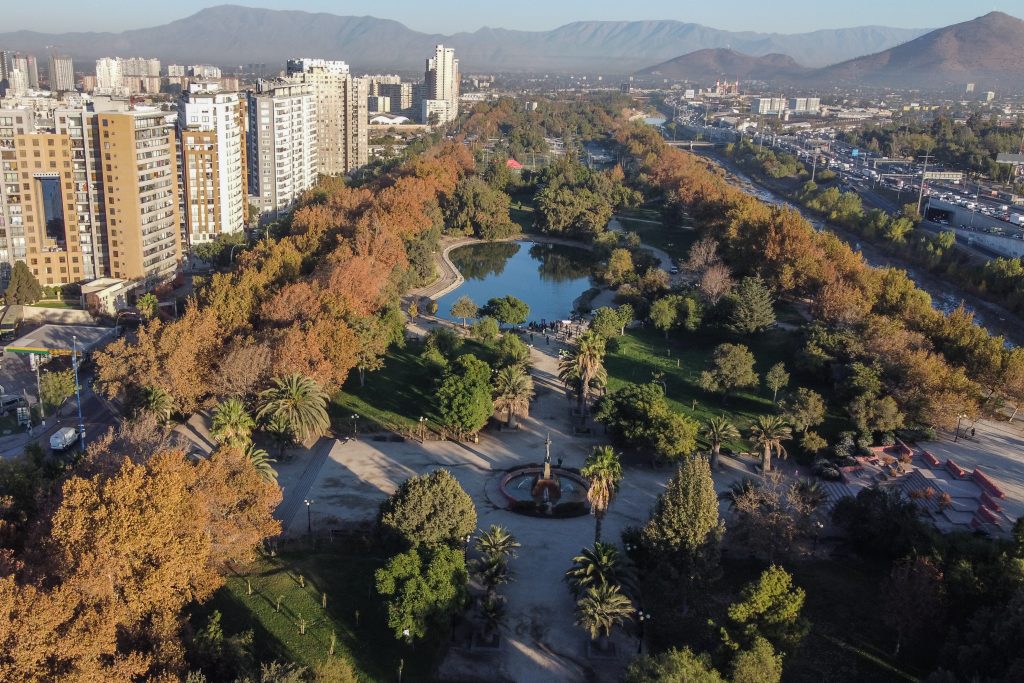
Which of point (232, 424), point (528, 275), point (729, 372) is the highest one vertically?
point (232, 424)

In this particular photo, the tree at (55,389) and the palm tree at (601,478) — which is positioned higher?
the palm tree at (601,478)

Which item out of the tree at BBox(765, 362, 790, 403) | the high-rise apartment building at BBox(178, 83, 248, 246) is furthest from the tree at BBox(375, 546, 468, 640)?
the high-rise apartment building at BBox(178, 83, 248, 246)

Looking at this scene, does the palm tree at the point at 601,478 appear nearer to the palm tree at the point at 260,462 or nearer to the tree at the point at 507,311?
the palm tree at the point at 260,462

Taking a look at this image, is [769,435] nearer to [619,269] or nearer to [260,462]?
[260,462]

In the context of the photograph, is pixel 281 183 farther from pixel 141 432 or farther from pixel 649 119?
pixel 649 119

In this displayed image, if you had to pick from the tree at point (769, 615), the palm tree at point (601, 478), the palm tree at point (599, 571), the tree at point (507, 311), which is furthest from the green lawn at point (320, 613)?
the tree at point (507, 311)

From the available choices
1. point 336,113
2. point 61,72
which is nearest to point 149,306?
point 336,113

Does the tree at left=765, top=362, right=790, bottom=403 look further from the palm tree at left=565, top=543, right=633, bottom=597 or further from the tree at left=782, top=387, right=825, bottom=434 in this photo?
the palm tree at left=565, top=543, right=633, bottom=597
